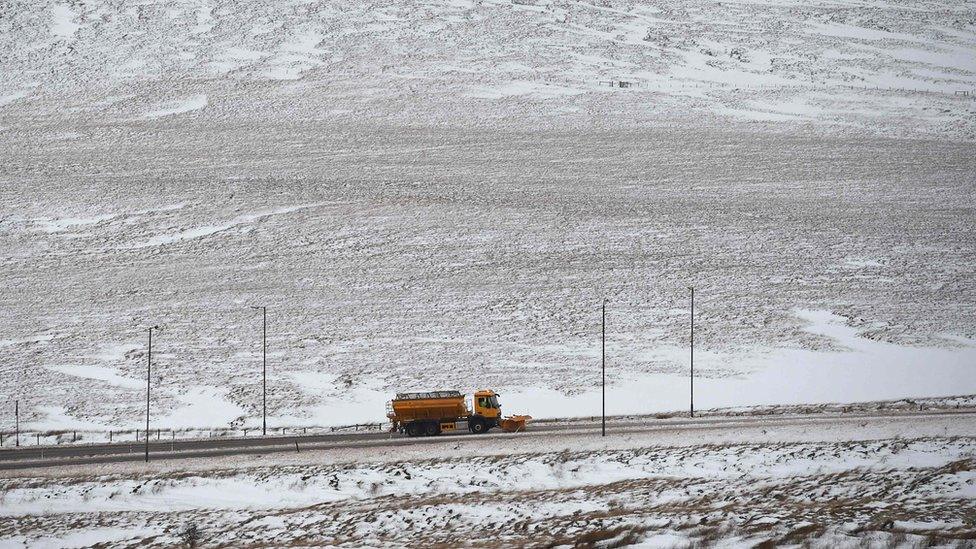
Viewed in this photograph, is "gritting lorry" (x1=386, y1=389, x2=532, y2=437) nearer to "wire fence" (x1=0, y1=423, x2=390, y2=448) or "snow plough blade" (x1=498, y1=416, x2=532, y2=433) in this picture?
"snow plough blade" (x1=498, y1=416, x2=532, y2=433)

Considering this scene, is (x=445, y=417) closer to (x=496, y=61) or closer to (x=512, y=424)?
(x=512, y=424)

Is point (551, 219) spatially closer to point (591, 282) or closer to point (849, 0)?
→ point (591, 282)

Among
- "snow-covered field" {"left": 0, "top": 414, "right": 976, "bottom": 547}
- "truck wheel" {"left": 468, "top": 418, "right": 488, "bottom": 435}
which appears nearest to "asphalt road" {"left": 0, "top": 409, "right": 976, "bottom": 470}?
"truck wheel" {"left": 468, "top": 418, "right": 488, "bottom": 435}

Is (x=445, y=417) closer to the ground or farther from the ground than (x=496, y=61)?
closer to the ground

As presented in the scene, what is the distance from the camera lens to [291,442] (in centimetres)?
5094

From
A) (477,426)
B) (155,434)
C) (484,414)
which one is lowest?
(155,434)

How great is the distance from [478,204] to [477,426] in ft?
169

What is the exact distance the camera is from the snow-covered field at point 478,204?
230 feet

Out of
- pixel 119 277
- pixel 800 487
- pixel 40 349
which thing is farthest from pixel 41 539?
pixel 119 277

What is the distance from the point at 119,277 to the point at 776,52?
92787 mm

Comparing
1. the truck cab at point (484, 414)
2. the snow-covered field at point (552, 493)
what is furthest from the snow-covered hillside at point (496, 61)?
the snow-covered field at point (552, 493)

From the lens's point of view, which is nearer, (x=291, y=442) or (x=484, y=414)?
(x=291, y=442)

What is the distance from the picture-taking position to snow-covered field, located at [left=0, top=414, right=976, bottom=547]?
35.2 metres

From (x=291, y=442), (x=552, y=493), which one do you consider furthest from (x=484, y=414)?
(x=552, y=493)
